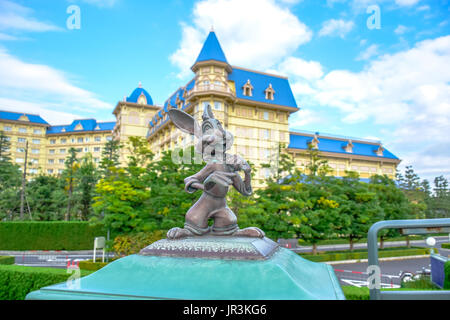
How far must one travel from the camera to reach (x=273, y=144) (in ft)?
94.2

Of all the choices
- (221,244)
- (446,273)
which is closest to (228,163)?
(221,244)

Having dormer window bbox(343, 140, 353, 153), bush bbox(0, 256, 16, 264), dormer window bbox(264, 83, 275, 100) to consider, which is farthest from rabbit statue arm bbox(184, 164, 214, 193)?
dormer window bbox(343, 140, 353, 153)

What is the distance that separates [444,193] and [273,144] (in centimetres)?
3624

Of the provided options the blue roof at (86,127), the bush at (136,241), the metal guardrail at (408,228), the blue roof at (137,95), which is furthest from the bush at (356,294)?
A: the blue roof at (86,127)

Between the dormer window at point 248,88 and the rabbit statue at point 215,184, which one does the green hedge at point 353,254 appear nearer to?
the rabbit statue at point 215,184

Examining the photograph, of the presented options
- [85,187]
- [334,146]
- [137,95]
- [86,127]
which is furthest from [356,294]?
[86,127]

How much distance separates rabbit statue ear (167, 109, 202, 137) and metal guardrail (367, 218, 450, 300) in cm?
341

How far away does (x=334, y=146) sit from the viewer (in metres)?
34.7

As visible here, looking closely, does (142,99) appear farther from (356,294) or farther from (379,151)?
(356,294)

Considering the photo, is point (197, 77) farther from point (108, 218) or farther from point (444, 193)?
point (444, 193)

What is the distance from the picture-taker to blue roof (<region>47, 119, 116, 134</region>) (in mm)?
59875

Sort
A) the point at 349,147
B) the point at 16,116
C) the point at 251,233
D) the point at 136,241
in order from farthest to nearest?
the point at 16,116, the point at 349,147, the point at 136,241, the point at 251,233

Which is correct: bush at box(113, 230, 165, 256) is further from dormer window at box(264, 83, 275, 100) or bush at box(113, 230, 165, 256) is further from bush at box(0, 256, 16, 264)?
dormer window at box(264, 83, 275, 100)

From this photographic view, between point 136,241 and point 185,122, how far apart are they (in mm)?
11315
